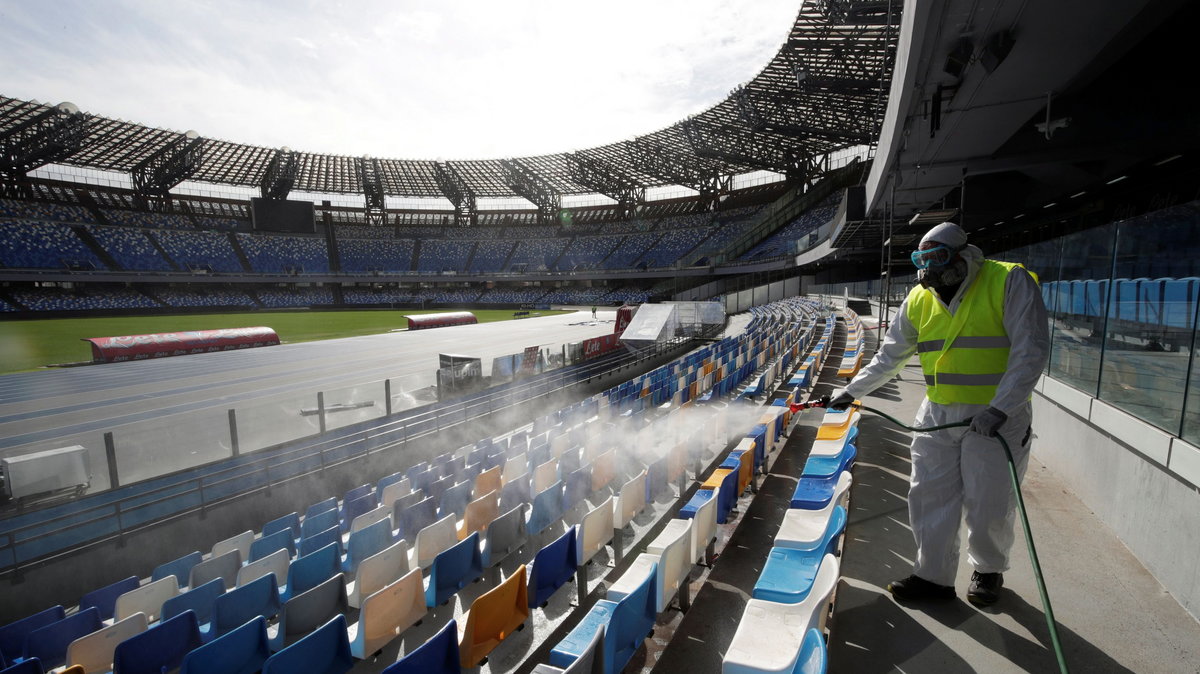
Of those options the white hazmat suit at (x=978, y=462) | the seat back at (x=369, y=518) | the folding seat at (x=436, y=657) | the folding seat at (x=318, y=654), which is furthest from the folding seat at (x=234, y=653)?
the white hazmat suit at (x=978, y=462)

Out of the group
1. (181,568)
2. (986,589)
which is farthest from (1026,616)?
(181,568)

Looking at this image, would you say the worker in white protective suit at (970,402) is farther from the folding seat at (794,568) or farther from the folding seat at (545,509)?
the folding seat at (545,509)

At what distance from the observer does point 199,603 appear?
3.95 metres

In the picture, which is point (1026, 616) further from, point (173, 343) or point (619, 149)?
point (619, 149)

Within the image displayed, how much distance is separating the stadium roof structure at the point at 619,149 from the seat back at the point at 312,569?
62.9 feet

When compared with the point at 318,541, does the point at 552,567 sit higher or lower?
higher

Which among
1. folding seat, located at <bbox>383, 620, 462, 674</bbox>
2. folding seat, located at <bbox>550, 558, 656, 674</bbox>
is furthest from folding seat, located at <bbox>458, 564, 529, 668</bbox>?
folding seat, located at <bbox>550, 558, 656, 674</bbox>

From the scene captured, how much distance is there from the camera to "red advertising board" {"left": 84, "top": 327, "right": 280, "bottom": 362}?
70.5ft

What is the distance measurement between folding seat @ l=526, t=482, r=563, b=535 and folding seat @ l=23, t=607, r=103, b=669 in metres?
3.40

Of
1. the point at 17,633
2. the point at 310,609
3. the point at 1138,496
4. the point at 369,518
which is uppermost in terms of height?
the point at 1138,496

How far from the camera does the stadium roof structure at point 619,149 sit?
25.1 m

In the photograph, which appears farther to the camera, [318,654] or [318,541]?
[318,541]

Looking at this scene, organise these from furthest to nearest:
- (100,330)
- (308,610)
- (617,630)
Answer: (100,330) → (308,610) → (617,630)

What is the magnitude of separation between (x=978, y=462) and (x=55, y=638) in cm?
623
